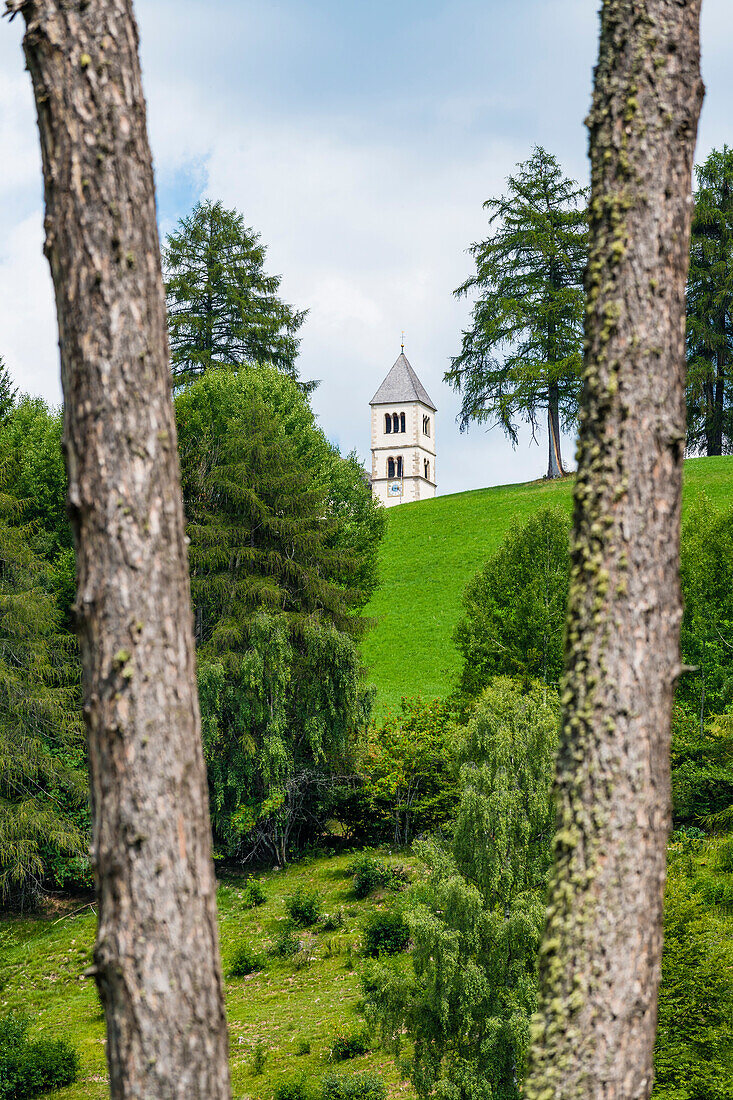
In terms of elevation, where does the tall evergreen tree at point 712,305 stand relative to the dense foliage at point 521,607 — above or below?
above

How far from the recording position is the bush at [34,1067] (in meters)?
14.0

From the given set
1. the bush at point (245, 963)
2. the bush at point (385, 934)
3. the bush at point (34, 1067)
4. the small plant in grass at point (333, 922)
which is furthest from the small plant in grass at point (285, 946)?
the bush at point (34, 1067)

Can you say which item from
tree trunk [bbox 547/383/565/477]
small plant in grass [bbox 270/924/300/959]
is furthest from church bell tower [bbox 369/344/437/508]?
small plant in grass [bbox 270/924/300/959]

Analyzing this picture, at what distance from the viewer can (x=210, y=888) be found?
2.93m

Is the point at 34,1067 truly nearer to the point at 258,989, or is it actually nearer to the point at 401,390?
the point at 258,989

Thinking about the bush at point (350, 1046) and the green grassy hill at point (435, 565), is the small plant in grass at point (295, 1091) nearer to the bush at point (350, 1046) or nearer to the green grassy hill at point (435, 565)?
the bush at point (350, 1046)

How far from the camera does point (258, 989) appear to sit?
56.1 feet

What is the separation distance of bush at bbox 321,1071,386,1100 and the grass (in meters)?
0.91

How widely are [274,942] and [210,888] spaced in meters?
16.8

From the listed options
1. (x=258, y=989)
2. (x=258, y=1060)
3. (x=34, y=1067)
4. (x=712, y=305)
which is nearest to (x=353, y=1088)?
(x=258, y=1060)

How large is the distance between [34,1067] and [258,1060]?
10.2ft

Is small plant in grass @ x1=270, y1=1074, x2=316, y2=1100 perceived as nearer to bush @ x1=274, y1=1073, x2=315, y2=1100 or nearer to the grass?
bush @ x1=274, y1=1073, x2=315, y2=1100

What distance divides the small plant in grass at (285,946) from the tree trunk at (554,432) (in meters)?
29.9

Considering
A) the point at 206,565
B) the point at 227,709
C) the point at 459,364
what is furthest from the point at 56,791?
the point at 459,364
